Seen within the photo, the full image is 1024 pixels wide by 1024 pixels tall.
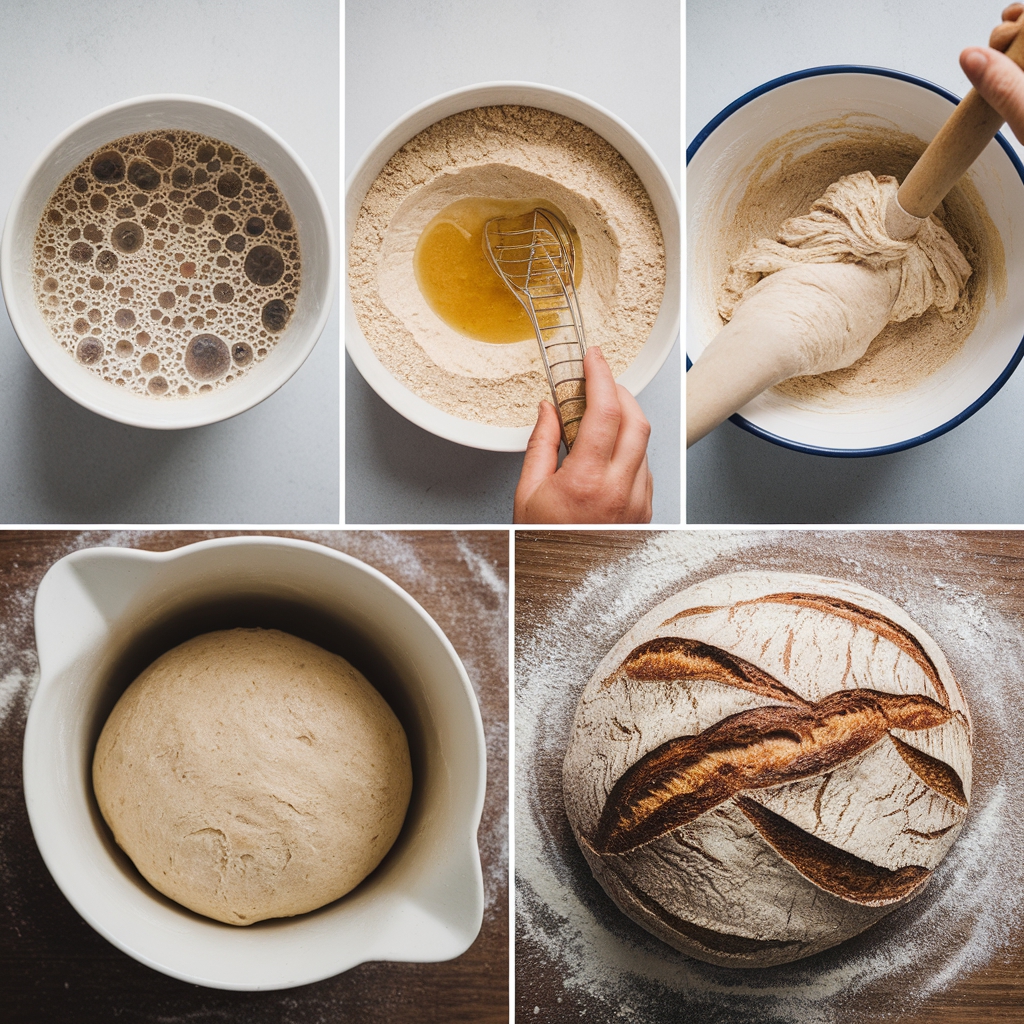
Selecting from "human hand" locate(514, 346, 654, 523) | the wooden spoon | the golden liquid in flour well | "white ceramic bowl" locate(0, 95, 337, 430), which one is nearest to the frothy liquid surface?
"white ceramic bowl" locate(0, 95, 337, 430)

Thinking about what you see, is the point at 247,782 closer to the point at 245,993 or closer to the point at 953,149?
the point at 245,993

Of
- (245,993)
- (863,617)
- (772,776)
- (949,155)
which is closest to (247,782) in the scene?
(245,993)

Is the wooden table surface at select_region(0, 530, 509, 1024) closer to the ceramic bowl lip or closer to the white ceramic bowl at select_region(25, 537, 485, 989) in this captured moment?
the white ceramic bowl at select_region(25, 537, 485, 989)

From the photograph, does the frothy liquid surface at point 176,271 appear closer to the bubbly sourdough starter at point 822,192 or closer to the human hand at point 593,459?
the human hand at point 593,459

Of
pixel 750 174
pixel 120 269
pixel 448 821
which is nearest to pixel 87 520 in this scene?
pixel 120 269

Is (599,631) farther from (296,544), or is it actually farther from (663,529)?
(296,544)
